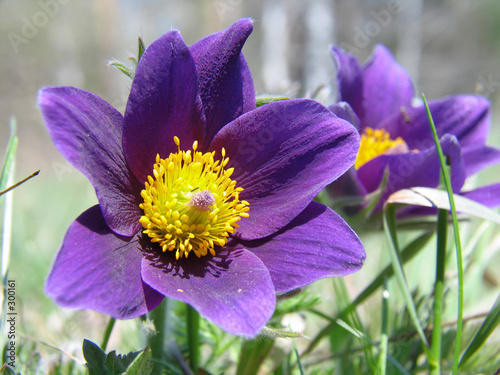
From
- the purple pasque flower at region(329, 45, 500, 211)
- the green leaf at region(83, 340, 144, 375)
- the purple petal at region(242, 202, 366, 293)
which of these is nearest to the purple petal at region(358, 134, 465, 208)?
the purple pasque flower at region(329, 45, 500, 211)

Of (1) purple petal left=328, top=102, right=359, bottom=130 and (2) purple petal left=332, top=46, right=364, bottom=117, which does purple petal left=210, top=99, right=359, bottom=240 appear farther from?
(2) purple petal left=332, top=46, right=364, bottom=117

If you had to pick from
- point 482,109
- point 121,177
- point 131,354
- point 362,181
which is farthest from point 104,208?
point 482,109

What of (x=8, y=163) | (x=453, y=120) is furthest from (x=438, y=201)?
(x=8, y=163)

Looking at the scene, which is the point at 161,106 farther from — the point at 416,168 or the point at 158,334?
the point at 416,168

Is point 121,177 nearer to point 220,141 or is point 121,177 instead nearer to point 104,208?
point 104,208

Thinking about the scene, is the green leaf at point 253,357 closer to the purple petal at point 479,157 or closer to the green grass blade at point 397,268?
the green grass blade at point 397,268
